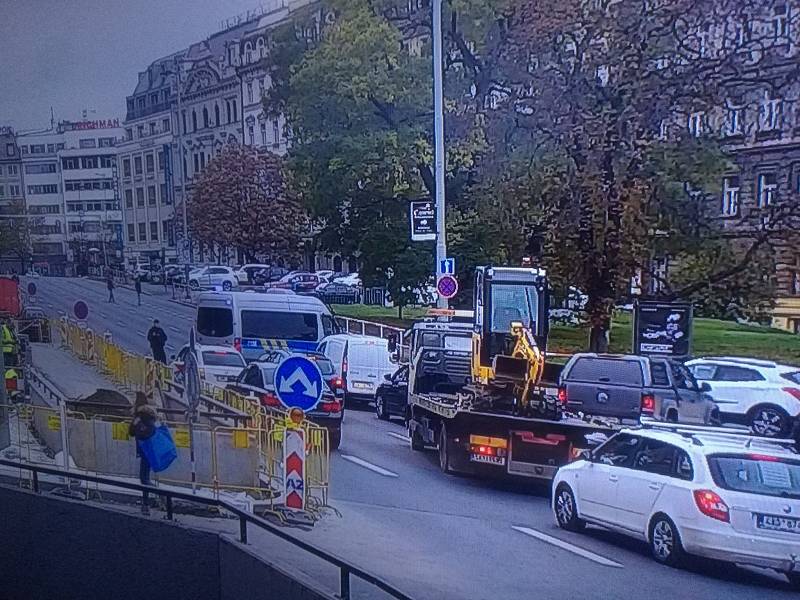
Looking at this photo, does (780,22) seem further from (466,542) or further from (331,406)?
(331,406)

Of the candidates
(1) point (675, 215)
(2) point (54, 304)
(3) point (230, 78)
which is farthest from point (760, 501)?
(2) point (54, 304)

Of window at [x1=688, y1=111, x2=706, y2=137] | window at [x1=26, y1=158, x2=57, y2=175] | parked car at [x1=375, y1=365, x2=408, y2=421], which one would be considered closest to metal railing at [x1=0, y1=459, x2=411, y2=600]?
parked car at [x1=375, y1=365, x2=408, y2=421]

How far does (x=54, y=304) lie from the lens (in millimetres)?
4516

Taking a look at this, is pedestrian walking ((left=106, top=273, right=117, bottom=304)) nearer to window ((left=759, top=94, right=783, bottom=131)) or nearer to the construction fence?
the construction fence

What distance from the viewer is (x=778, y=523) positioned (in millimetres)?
2678

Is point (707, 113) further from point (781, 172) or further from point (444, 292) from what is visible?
point (444, 292)

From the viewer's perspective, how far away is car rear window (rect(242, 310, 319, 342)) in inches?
149

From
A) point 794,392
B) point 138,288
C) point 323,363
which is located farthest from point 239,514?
point 794,392

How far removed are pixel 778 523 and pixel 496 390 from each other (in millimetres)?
1019

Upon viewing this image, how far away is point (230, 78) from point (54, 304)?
4.98 ft

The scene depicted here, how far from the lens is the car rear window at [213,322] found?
389cm

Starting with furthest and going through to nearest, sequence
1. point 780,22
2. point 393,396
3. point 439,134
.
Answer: point 393,396, point 439,134, point 780,22

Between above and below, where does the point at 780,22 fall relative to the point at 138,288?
above

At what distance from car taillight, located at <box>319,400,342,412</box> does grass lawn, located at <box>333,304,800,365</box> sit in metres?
1.00
